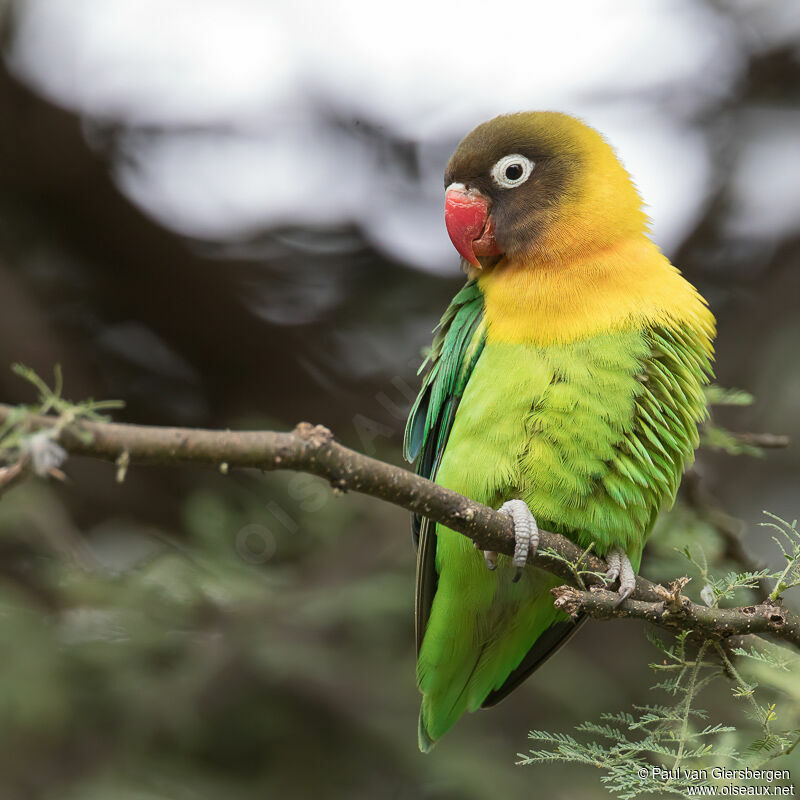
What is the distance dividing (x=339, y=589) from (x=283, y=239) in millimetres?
1780

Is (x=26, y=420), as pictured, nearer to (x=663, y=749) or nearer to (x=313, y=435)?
(x=313, y=435)

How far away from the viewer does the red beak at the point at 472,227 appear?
9.04 feet

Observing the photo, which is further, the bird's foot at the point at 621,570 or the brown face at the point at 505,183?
the brown face at the point at 505,183

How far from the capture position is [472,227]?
109 inches

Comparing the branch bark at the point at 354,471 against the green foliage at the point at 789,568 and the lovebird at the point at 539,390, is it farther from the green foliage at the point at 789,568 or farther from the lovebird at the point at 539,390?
the lovebird at the point at 539,390

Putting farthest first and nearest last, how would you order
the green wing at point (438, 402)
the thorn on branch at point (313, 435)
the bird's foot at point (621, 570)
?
the green wing at point (438, 402), the bird's foot at point (621, 570), the thorn on branch at point (313, 435)

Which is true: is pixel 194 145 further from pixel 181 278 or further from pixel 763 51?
pixel 763 51

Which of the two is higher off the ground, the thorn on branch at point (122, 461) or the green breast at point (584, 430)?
the green breast at point (584, 430)

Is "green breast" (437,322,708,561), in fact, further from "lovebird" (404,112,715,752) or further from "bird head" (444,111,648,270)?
"bird head" (444,111,648,270)

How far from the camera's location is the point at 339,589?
3844mm

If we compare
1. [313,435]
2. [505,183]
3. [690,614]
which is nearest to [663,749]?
[690,614]

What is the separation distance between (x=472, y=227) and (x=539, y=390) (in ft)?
2.48

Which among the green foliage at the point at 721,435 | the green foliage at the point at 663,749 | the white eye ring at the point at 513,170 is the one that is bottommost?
the green foliage at the point at 663,749

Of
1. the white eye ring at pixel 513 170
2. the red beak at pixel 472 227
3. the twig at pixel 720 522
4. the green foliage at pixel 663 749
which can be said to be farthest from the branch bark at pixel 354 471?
the white eye ring at pixel 513 170
